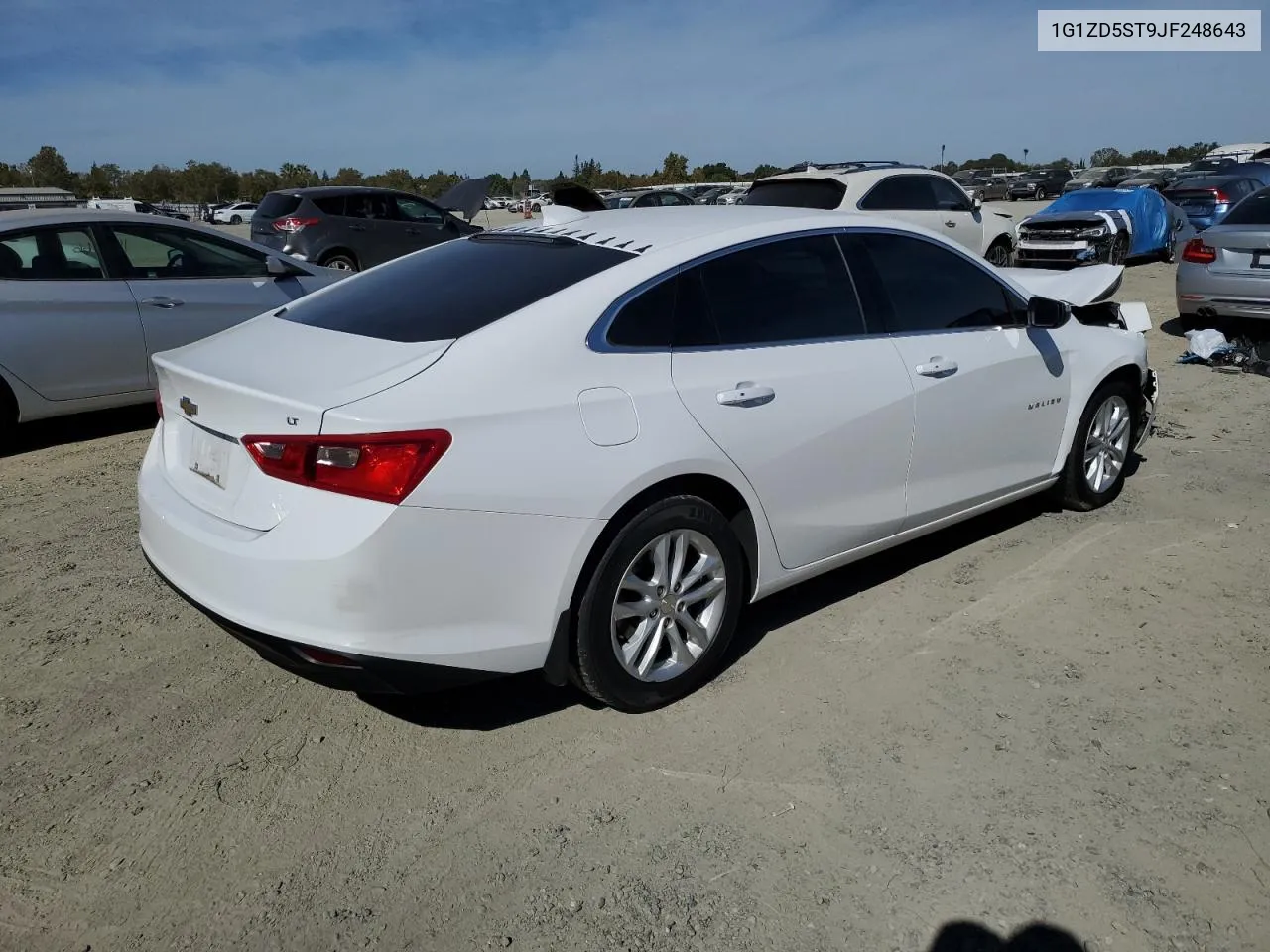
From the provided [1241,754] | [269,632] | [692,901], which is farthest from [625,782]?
[1241,754]

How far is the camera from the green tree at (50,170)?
2997 inches

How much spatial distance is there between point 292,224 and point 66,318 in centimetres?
836

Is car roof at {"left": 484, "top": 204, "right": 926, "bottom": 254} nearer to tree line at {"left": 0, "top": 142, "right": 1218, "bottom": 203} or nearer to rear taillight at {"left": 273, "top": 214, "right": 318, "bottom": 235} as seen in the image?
rear taillight at {"left": 273, "top": 214, "right": 318, "bottom": 235}

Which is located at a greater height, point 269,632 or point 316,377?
point 316,377

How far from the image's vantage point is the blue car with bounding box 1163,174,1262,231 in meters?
18.0

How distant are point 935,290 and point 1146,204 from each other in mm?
14271

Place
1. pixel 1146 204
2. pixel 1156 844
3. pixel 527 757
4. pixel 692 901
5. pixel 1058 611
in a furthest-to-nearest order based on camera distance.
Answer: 1. pixel 1146 204
2. pixel 1058 611
3. pixel 527 757
4. pixel 1156 844
5. pixel 692 901

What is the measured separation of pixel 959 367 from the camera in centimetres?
412

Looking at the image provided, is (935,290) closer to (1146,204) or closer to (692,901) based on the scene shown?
(692,901)

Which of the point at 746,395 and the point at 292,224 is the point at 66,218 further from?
the point at 292,224

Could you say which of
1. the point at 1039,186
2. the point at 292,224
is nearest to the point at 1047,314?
the point at 292,224

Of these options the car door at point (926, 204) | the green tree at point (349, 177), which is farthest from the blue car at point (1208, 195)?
the green tree at point (349, 177)

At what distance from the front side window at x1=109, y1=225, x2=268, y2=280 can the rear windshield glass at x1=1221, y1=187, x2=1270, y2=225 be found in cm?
853

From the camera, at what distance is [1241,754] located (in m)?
3.09
